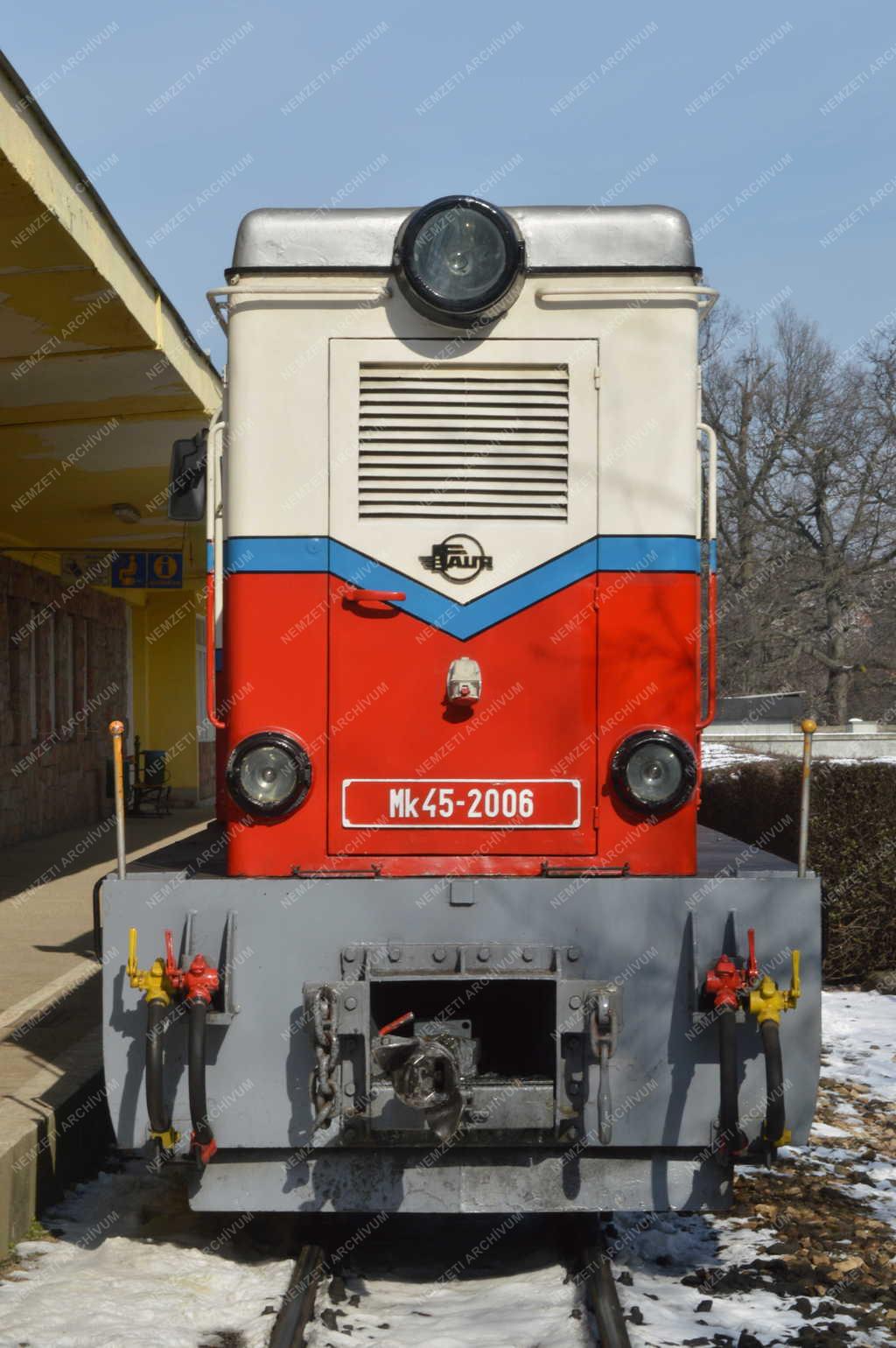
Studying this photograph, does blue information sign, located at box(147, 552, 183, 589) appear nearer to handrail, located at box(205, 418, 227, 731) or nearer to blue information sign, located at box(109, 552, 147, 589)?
blue information sign, located at box(109, 552, 147, 589)

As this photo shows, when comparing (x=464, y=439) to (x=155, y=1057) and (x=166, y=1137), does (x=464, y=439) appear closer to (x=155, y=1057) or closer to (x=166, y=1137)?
(x=155, y=1057)

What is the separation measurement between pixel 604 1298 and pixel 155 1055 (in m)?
1.53

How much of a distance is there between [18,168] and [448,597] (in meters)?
3.31

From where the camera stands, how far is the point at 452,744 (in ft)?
15.8

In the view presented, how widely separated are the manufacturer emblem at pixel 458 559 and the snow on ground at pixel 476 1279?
2.33 metres

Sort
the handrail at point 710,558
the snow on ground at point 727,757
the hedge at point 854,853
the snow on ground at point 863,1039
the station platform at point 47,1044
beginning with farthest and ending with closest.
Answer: the snow on ground at point 727,757
the hedge at point 854,853
the snow on ground at point 863,1039
the station platform at point 47,1044
the handrail at point 710,558

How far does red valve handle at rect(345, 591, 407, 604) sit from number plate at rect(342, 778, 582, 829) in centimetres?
60

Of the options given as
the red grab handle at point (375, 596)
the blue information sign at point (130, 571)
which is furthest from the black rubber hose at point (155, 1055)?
the blue information sign at point (130, 571)

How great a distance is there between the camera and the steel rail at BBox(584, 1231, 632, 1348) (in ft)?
13.2

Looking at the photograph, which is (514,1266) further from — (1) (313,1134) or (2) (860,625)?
(2) (860,625)

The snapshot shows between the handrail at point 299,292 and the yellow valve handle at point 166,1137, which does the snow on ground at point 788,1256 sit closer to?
the yellow valve handle at point 166,1137

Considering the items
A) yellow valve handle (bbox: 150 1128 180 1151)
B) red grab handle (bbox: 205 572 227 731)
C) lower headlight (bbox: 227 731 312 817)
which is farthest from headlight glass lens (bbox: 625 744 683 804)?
yellow valve handle (bbox: 150 1128 180 1151)

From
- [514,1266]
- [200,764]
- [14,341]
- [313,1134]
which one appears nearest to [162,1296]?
[313,1134]

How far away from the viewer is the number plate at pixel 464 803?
4.78 m
